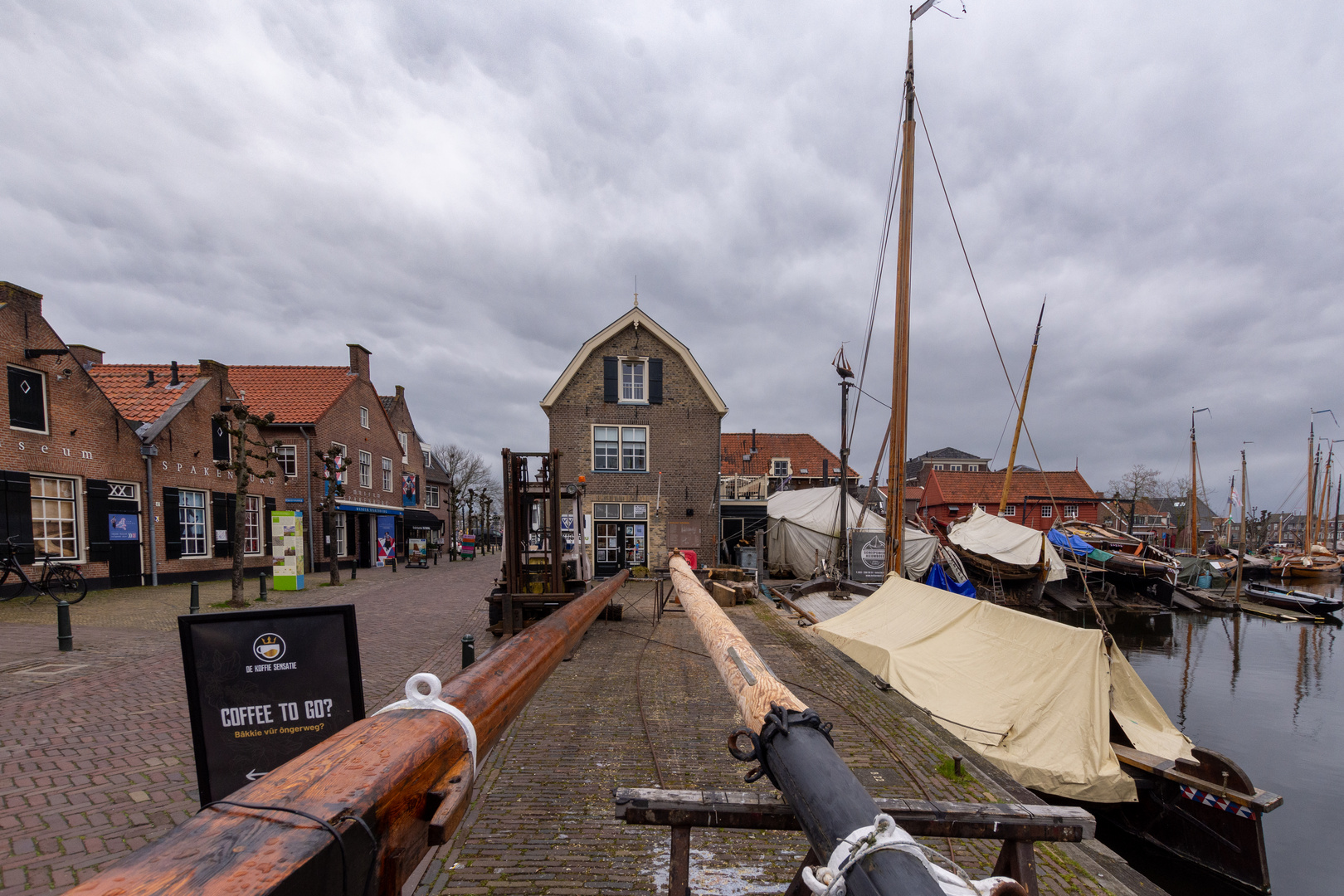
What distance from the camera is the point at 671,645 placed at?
29.0 feet

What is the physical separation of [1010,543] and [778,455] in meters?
17.2

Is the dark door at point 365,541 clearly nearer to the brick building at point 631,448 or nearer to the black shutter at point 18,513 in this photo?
the brick building at point 631,448

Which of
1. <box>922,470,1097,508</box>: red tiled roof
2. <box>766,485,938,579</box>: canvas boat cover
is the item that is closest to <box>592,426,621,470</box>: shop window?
<box>766,485,938,579</box>: canvas boat cover

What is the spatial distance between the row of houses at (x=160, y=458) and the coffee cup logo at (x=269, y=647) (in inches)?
464

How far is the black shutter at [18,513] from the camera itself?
1168cm

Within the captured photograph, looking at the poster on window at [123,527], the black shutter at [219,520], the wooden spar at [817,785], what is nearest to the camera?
the wooden spar at [817,785]

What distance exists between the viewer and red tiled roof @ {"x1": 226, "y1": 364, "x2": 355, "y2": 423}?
73.5 ft

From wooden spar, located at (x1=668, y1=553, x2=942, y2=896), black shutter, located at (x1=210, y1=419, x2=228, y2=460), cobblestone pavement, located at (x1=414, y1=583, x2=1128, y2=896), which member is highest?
black shutter, located at (x1=210, y1=419, x2=228, y2=460)

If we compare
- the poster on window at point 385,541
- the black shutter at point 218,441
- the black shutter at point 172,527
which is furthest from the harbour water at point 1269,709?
the poster on window at point 385,541

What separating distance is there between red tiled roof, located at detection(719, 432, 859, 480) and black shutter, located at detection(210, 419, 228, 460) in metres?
24.7

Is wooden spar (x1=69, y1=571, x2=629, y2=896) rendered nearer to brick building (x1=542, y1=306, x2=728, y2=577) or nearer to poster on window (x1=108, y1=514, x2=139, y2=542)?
poster on window (x1=108, y1=514, x2=139, y2=542)

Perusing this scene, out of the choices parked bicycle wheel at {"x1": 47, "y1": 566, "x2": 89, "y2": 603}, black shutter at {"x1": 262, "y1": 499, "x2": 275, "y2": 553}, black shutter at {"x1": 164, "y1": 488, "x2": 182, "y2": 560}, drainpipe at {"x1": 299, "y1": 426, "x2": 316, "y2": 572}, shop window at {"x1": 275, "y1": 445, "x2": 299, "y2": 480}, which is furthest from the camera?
shop window at {"x1": 275, "y1": 445, "x2": 299, "y2": 480}

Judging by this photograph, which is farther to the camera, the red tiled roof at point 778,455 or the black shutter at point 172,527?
the red tiled roof at point 778,455

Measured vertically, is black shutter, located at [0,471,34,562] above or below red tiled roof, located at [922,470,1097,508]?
above
